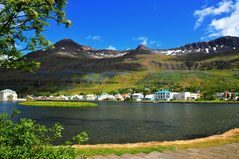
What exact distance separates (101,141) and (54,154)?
36.0 m

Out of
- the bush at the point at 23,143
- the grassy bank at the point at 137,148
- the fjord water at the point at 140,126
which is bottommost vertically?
the fjord water at the point at 140,126

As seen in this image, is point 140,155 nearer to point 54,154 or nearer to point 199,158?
point 199,158

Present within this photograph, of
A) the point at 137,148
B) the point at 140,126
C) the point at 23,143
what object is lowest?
the point at 140,126

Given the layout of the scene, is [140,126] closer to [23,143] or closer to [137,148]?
[137,148]

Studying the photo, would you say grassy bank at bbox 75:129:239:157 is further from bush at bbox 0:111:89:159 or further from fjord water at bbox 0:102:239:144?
bush at bbox 0:111:89:159

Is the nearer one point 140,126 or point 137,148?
point 137,148

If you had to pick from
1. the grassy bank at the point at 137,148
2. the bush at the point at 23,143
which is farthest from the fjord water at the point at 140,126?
the bush at the point at 23,143

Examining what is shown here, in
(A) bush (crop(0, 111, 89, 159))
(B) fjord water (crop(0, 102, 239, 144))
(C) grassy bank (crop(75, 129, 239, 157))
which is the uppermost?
(A) bush (crop(0, 111, 89, 159))

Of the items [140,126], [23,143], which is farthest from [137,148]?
[140,126]

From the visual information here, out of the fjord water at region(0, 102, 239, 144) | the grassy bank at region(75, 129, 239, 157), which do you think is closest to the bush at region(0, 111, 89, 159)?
the grassy bank at region(75, 129, 239, 157)

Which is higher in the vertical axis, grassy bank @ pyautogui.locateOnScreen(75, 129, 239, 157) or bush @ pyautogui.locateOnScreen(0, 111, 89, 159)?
bush @ pyautogui.locateOnScreen(0, 111, 89, 159)

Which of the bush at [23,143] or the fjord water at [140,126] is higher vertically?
the bush at [23,143]

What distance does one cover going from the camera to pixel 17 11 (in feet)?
30.9

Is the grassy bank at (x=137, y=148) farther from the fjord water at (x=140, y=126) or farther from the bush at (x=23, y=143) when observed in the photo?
the bush at (x=23, y=143)
